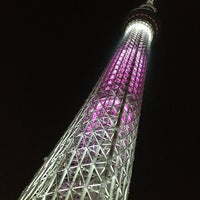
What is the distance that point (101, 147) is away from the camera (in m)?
20.1

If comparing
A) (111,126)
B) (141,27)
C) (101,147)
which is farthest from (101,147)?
(141,27)

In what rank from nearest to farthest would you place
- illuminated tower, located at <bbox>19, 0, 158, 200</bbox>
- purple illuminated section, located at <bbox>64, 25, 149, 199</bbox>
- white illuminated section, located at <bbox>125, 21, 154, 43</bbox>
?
1. illuminated tower, located at <bbox>19, 0, 158, 200</bbox>
2. purple illuminated section, located at <bbox>64, 25, 149, 199</bbox>
3. white illuminated section, located at <bbox>125, 21, 154, 43</bbox>

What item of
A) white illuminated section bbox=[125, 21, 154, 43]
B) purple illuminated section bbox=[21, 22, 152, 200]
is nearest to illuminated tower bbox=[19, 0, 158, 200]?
purple illuminated section bbox=[21, 22, 152, 200]

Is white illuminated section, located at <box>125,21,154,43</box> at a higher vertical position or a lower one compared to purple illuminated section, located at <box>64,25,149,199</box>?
higher

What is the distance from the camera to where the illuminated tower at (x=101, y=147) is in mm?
17672

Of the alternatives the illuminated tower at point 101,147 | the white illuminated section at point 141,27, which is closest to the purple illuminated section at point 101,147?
the illuminated tower at point 101,147

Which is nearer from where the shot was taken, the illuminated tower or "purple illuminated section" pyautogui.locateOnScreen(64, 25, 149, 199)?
the illuminated tower

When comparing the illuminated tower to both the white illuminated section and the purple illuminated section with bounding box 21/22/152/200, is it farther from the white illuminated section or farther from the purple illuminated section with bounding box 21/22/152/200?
the white illuminated section

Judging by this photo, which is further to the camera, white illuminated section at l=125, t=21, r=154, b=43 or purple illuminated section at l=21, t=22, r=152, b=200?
white illuminated section at l=125, t=21, r=154, b=43

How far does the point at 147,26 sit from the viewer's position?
41062 mm

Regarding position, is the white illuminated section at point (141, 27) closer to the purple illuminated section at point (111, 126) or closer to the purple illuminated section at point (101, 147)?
the purple illuminated section at point (111, 126)

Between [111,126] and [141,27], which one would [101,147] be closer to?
[111,126]

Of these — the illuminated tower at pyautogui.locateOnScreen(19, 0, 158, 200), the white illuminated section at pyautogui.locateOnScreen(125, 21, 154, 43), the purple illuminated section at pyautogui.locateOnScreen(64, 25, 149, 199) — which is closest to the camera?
the illuminated tower at pyautogui.locateOnScreen(19, 0, 158, 200)

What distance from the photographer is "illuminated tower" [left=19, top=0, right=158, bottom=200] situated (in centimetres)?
1767
